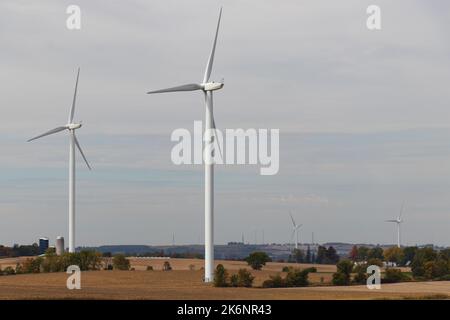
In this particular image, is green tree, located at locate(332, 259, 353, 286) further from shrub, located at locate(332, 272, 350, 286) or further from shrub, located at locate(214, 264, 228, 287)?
shrub, located at locate(214, 264, 228, 287)

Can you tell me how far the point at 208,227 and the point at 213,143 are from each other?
35.6 feet

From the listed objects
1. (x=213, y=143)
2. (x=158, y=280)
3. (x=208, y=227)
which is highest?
(x=213, y=143)

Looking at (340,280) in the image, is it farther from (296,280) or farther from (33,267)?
(33,267)

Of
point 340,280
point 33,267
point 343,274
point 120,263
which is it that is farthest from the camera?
point 120,263

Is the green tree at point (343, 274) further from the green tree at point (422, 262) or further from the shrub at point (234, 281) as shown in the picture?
the green tree at point (422, 262)

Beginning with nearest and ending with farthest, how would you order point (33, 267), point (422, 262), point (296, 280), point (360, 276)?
point (296, 280) → point (360, 276) → point (422, 262) → point (33, 267)

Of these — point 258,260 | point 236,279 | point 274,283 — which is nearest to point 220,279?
point 236,279

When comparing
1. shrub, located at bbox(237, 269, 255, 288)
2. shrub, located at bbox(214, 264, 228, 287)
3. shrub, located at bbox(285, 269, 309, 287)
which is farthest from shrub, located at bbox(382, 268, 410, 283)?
shrub, located at bbox(214, 264, 228, 287)

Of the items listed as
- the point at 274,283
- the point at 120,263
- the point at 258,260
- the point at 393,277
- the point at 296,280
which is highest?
the point at 258,260

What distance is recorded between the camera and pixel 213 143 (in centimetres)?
10069
